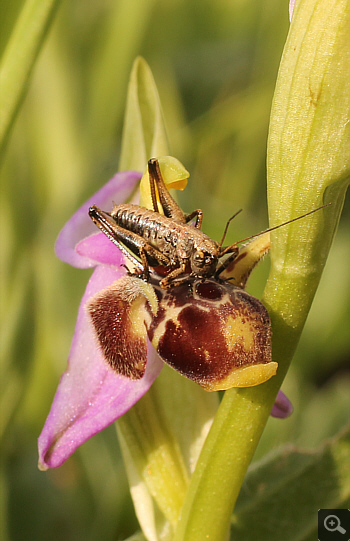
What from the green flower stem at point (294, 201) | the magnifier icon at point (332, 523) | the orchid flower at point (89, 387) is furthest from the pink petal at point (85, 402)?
the magnifier icon at point (332, 523)

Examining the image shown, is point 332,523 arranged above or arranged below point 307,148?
below

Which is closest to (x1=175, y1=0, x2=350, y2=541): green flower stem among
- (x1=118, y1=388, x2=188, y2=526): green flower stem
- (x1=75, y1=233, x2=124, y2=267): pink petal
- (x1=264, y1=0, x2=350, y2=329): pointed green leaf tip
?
(x1=264, y1=0, x2=350, y2=329): pointed green leaf tip

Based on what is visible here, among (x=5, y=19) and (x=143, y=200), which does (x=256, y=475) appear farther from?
(x=5, y=19)

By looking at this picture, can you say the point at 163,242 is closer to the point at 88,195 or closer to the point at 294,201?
the point at 294,201

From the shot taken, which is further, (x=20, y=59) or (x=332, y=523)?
(x=332, y=523)

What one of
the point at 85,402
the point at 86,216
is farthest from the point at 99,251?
the point at 85,402

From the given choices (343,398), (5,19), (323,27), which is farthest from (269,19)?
(323,27)
